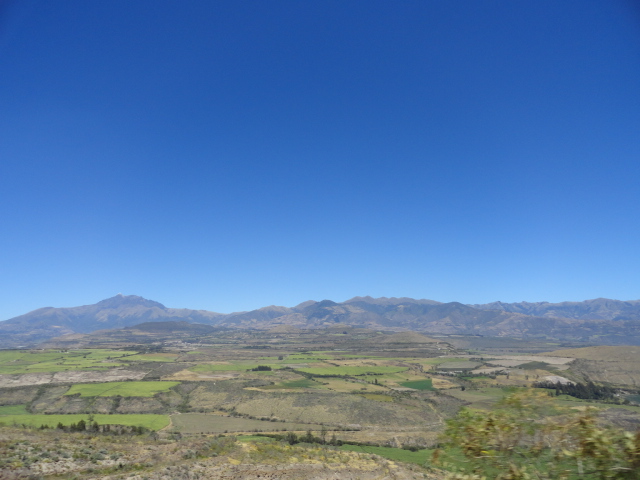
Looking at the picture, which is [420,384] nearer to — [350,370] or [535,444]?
[350,370]

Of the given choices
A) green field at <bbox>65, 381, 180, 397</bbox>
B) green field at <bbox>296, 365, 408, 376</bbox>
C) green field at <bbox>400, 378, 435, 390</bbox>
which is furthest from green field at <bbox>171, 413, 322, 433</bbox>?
green field at <bbox>296, 365, 408, 376</bbox>

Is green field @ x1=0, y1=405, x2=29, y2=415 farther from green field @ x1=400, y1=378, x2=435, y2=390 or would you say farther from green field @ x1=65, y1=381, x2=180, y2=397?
green field @ x1=400, y1=378, x2=435, y2=390

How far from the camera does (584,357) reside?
151 meters

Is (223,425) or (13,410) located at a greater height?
(13,410)

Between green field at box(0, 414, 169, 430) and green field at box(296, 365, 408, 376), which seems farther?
green field at box(296, 365, 408, 376)

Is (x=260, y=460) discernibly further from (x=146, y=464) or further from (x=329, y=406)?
(x=329, y=406)

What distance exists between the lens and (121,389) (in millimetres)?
96812

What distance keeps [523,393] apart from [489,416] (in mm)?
1276

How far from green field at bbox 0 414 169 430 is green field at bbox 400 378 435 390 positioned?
7360 cm

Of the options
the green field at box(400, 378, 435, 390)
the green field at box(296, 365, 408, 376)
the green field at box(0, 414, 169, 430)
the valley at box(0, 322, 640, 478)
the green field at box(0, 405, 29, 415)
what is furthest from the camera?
the green field at box(296, 365, 408, 376)

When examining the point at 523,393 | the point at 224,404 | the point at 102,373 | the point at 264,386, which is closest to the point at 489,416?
the point at 523,393

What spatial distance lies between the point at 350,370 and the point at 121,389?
8737 centimetres

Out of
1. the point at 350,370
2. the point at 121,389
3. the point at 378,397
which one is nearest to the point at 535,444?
the point at 378,397

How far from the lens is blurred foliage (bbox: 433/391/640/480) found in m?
7.62
